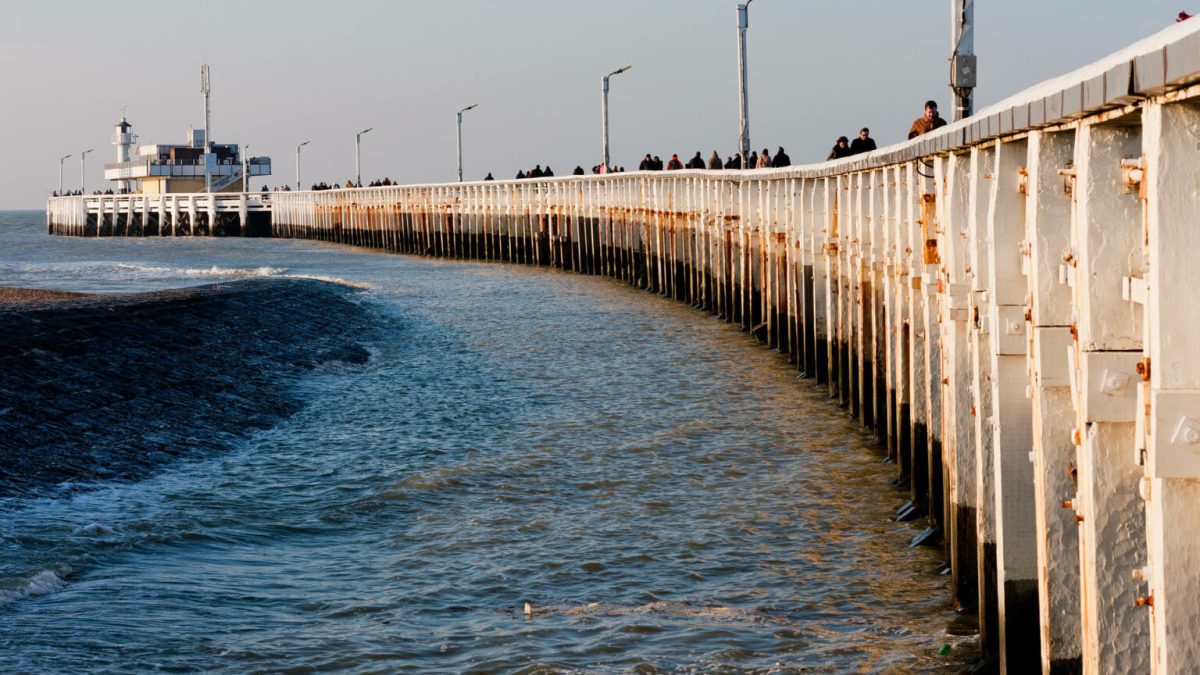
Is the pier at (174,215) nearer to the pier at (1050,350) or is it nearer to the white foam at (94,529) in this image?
the pier at (1050,350)

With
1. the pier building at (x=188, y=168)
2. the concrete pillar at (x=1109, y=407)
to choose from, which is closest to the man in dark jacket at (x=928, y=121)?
the concrete pillar at (x=1109, y=407)

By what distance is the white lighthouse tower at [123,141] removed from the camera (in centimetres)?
14588

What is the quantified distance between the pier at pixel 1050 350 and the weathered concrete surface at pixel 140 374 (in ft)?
20.6

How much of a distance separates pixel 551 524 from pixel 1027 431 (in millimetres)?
4765

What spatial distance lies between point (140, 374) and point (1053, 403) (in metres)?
13.6

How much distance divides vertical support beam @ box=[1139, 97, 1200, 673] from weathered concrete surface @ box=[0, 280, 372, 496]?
9.21m

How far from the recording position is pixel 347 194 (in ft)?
279

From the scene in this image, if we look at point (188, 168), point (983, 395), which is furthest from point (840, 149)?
point (188, 168)

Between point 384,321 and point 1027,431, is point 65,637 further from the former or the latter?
point 384,321

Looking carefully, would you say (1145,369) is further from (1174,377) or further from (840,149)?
(840,149)

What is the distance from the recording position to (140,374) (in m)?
17.9

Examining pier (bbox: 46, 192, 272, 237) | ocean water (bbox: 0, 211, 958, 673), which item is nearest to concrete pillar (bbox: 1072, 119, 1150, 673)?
ocean water (bbox: 0, 211, 958, 673)

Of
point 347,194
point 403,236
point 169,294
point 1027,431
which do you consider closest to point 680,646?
point 1027,431

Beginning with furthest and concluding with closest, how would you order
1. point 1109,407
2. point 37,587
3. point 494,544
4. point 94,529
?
point 94,529 → point 494,544 → point 37,587 → point 1109,407
